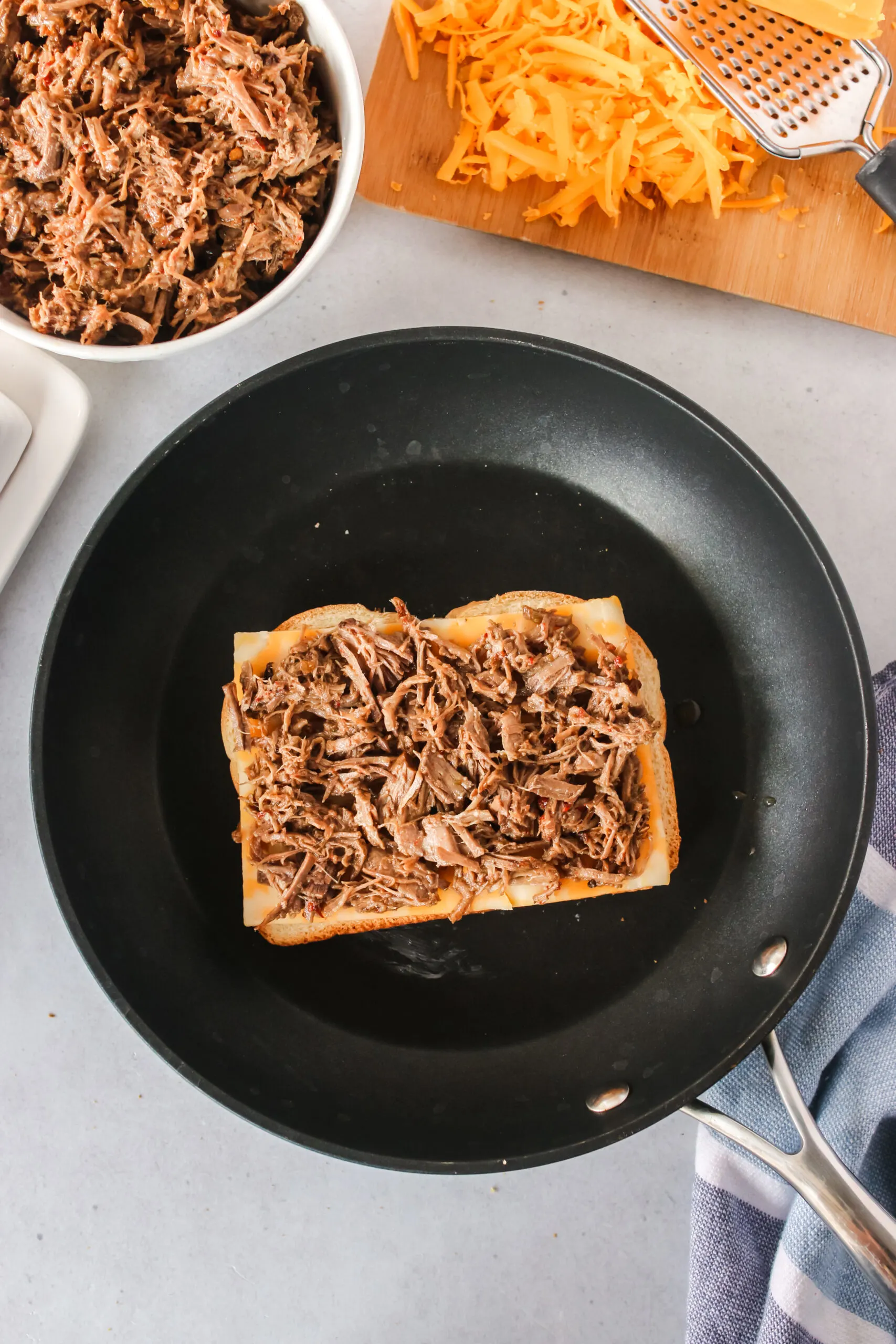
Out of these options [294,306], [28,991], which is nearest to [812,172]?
[294,306]

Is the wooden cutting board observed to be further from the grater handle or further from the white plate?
the white plate

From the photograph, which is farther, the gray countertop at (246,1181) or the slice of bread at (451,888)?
the gray countertop at (246,1181)

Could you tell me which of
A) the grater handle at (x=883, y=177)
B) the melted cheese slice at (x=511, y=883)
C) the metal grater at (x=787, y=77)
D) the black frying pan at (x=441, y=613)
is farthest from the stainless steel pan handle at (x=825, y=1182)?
the metal grater at (x=787, y=77)

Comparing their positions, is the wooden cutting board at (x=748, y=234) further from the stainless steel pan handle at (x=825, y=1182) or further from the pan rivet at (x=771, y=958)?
the stainless steel pan handle at (x=825, y=1182)

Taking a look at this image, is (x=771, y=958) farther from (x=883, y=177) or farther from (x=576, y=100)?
(x=576, y=100)

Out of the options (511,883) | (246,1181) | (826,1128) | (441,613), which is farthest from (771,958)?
(246,1181)

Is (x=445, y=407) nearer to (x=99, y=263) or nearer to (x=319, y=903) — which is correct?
(x=99, y=263)
